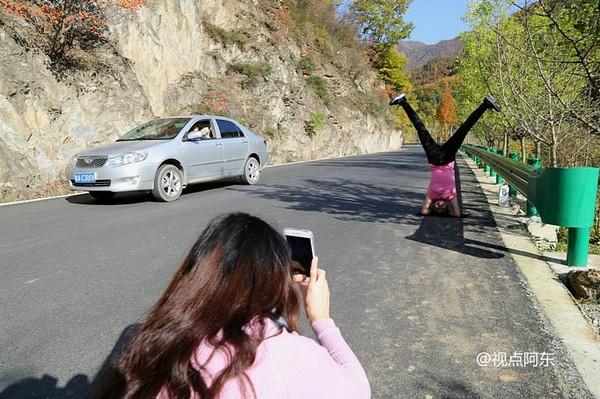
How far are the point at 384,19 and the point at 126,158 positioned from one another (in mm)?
58797

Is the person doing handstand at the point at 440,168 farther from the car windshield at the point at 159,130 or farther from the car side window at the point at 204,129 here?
the car windshield at the point at 159,130

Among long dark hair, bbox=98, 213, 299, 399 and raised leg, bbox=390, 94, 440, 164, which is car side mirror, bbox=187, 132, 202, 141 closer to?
raised leg, bbox=390, 94, 440, 164

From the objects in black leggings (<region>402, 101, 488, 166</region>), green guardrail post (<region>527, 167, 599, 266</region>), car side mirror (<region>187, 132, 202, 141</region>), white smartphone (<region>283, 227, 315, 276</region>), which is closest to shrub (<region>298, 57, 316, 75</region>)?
car side mirror (<region>187, 132, 202, 141</region>)

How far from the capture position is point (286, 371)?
52.1 inches

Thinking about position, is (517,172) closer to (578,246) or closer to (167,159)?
(578,246)

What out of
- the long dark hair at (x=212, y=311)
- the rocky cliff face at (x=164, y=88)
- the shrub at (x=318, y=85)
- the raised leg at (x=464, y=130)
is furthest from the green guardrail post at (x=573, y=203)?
the shrub at (x=318, y=85)

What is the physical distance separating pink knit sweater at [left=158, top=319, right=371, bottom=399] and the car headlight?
804 cm

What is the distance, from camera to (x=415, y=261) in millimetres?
5160

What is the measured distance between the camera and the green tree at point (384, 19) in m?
60.5

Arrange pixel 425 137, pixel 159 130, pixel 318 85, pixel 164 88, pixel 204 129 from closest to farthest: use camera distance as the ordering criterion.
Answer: pixel 425 137
pixel 159 130
pixel 204 129
pixel 164 88
pixel 318 85

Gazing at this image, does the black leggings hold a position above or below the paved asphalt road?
above

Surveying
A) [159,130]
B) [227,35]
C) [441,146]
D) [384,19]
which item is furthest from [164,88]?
[384,19]

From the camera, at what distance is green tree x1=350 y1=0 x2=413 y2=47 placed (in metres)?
60.5

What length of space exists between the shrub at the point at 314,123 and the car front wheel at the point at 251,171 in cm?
1769
